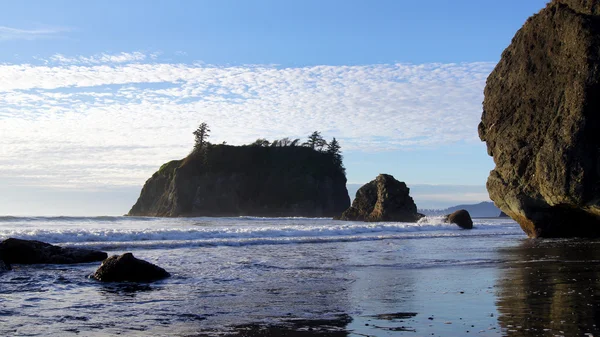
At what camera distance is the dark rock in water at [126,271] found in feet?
42.7

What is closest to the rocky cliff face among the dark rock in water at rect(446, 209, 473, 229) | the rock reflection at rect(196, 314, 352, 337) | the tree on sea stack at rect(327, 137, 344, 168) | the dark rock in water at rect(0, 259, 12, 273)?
the tree on sea stack at rect(327, 137, 344, 168)

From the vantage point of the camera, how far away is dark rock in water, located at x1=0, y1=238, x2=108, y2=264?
53.9ft

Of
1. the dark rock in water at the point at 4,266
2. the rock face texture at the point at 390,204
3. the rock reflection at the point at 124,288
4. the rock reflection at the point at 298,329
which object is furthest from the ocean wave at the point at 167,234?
the rock face texture at the point at 390,204

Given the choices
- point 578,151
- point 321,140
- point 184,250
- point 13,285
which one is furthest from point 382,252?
point 321,140

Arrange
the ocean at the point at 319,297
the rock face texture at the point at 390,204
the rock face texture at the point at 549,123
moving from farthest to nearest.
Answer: the rock face texture at the point at 390,204
the rock face texture at the point at 549,123
the ocean at the point at 319,297

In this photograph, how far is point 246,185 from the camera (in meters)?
115

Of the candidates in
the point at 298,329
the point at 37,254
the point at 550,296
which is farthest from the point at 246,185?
the point at 298,329

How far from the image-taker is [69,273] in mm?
14242

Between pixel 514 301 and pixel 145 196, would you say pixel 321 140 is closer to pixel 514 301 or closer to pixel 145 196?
pixel 145 196

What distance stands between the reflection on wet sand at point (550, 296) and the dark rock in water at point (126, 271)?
7712 millimetres

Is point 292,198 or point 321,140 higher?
point 321,140

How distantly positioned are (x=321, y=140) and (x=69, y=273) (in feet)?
410

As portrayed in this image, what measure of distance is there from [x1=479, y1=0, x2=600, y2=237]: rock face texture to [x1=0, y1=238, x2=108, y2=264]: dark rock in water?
20236 millimetres

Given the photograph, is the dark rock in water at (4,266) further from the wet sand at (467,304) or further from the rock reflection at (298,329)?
the rock reflection at (298,329)
